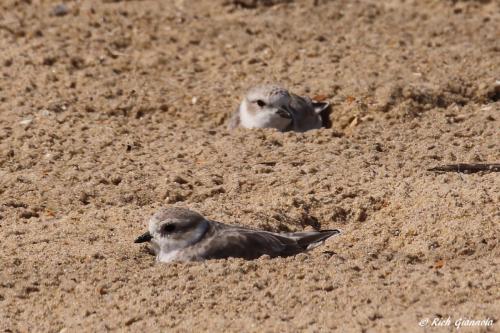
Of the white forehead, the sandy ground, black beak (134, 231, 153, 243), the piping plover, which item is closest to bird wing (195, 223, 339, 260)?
the piping plover

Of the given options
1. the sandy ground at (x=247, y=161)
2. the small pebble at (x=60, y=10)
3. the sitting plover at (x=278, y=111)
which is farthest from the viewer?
the small pebble at (x=60, y=10)

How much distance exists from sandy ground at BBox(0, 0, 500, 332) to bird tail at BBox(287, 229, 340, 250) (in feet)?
0.16

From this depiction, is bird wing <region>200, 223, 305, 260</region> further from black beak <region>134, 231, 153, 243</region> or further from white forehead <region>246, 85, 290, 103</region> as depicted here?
white forehead <region>246, 85, 290, 103</region>

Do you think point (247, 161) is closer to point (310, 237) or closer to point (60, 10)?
point (310, 237)

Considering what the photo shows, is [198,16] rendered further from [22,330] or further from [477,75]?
[22,330]

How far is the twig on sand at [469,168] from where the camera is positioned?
291 inches

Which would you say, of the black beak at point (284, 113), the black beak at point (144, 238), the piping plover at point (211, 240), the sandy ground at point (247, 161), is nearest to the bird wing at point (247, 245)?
the piping plover at point (211, 240)

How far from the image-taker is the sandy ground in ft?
18.9

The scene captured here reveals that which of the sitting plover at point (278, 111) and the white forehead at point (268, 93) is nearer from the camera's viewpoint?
the sitting plover at point (278, 111)

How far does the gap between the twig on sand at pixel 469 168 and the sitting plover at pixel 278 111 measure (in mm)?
1614

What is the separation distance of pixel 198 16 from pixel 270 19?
681 mm

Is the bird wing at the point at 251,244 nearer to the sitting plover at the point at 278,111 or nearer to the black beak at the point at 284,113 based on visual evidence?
the sitting plover at the point at 278,111

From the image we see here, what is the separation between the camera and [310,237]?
254 inches

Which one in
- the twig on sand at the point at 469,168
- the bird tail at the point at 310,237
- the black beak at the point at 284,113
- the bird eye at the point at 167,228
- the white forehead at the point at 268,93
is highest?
the bird eye at the point at 167,228
